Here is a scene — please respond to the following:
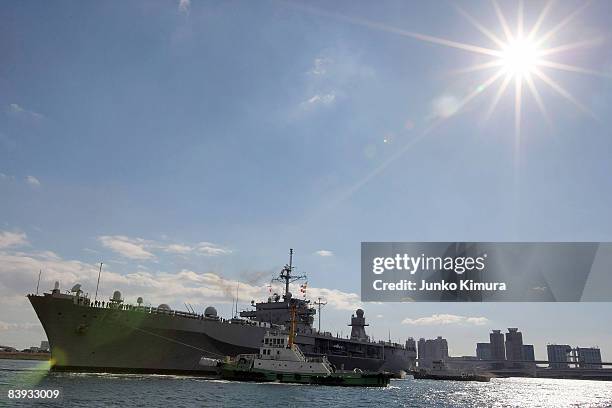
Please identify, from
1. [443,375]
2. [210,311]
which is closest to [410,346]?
[443,375]

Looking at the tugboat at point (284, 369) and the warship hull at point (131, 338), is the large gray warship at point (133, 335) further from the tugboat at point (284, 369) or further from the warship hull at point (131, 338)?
the tugboat at point (284, 369)

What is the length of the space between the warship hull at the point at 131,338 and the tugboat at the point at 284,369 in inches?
146

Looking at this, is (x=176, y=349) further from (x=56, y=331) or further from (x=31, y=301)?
(x=31, y=301)

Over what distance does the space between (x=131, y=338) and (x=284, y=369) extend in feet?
50.3

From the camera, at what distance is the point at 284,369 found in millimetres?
45094

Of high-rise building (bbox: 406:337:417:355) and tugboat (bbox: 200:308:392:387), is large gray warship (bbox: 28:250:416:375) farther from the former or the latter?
high-rise building (bbox: 406:337:417:355)

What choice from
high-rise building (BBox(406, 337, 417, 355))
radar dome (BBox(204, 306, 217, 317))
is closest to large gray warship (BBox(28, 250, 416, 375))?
radar dome (BBox(204, 306, 217, 317))

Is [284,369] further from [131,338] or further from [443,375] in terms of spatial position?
[443,375]

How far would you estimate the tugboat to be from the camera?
146 feet

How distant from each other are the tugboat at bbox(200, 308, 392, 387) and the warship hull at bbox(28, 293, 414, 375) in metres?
3.72

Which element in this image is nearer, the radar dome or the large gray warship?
the large gray warship

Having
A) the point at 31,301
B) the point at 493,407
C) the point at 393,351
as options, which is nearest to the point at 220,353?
the point at 31,301

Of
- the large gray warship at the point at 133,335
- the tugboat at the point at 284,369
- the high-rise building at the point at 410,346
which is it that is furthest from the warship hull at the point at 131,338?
the high-rise building at the point at 410,346

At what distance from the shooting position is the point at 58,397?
2872 cm
